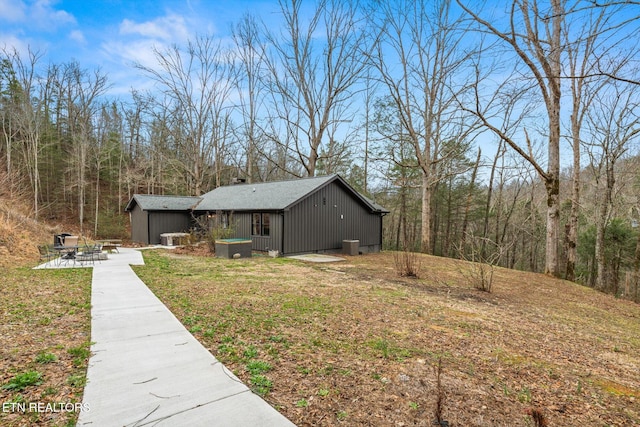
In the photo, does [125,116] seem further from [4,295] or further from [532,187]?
[532,187]

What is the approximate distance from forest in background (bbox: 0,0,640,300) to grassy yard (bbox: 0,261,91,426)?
13.0 meters

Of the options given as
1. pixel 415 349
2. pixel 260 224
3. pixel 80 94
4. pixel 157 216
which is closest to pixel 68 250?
pixel 157 216

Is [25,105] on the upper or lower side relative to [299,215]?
upper

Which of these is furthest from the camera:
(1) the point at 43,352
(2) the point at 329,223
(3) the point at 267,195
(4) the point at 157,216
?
(4) the point at 157,216

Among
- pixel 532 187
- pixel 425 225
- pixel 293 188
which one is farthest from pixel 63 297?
pixel 532 187

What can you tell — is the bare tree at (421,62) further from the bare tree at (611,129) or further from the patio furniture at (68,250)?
the patio furniture at (68,250)

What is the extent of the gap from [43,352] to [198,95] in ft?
78.6

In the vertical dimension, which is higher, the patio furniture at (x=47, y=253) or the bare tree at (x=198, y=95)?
the bare tree at (x=198, y=95)

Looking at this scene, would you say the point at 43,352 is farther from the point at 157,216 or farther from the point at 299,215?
the point at 157,216

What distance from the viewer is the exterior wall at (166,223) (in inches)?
674

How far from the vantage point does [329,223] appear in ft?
49.5

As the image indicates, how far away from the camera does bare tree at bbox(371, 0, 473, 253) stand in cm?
1642

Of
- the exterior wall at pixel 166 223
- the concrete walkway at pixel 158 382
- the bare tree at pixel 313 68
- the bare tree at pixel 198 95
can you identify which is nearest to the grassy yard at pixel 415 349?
the concrete walkway at pixel 158 382

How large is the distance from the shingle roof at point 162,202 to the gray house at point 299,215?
32 cm
